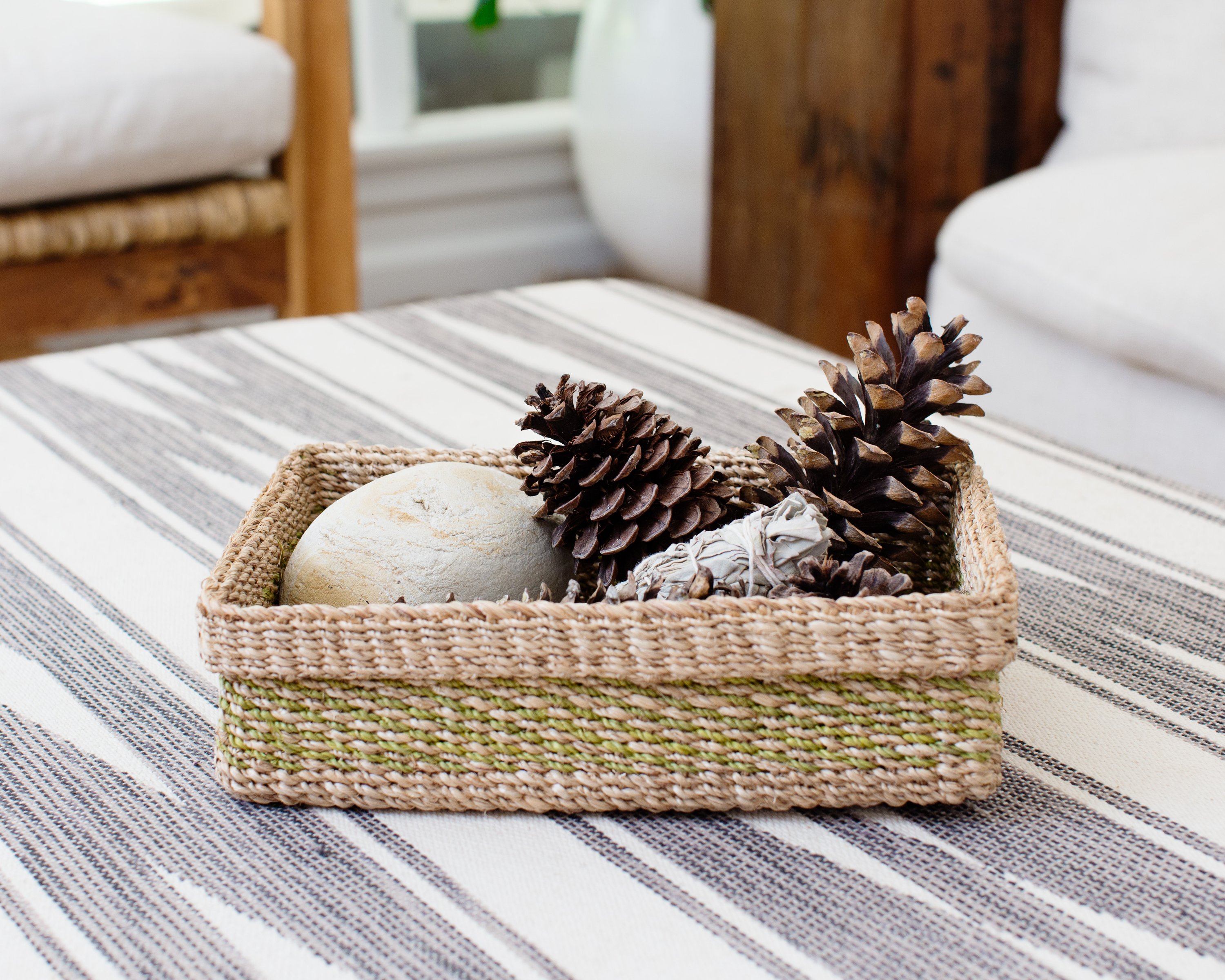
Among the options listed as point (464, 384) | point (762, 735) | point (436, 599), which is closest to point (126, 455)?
point (464, 384)

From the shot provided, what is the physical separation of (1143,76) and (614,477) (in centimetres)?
113

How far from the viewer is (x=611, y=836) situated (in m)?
0.41

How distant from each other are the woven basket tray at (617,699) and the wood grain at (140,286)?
105 cm

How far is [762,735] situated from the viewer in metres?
0.39

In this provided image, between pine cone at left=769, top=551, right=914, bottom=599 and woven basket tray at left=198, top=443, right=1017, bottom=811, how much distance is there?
0.02m

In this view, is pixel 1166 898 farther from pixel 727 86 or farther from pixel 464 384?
pixel 727 86

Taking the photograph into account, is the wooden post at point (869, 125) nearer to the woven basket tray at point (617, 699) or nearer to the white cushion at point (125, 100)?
the white cushion at point (125, 100)

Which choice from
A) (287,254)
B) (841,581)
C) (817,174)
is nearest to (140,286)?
(287,254)

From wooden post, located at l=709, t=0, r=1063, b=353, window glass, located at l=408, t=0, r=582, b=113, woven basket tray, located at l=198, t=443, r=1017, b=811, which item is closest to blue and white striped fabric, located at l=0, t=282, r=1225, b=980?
woven basket tray, located at l=198, t=443, r=1017, b=811

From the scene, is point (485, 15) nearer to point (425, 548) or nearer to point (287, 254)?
point (287, 254)

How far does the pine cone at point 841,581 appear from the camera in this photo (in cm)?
38

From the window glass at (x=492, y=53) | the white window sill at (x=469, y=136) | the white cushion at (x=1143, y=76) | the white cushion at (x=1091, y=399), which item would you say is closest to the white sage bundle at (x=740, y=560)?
the white cushion at (x=1091, y=399)

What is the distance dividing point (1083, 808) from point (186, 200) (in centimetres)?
123

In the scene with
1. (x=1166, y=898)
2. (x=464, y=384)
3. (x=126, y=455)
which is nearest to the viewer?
(x=1166, y=898)
